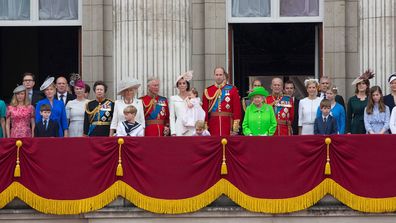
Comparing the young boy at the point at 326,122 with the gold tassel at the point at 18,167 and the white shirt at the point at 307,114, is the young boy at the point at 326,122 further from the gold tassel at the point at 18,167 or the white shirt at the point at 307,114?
the gold tassel at the point at 18,167

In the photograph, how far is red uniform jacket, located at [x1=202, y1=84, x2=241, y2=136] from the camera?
23.7 metres

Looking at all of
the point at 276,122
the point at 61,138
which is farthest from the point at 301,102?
the point at 61,138

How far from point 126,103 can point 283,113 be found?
285cm

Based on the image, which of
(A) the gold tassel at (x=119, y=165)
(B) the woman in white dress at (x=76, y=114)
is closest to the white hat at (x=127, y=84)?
(B) the woman in white dress at (x=76, y=114)

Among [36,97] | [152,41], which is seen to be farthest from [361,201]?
[36,97]

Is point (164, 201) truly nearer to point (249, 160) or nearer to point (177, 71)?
point (249, 160)

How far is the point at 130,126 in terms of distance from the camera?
75.0ft

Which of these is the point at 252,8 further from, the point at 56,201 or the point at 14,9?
the point at 56,201

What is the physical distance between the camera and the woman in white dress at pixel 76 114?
23812 millimetres

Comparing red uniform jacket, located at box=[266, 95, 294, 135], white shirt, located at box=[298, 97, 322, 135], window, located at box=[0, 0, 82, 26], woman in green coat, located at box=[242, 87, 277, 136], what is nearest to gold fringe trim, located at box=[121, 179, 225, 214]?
woman in green coat, located at box=[242, 87, 277, 136]

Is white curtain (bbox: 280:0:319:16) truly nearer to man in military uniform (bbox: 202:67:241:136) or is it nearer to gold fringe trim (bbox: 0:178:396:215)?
man in military uniform (bbox: 202:67:241:136)

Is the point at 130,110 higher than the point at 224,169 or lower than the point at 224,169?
higher

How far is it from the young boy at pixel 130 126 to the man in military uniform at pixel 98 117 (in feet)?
1.90

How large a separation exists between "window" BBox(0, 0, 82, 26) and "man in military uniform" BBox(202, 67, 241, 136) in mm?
4885
